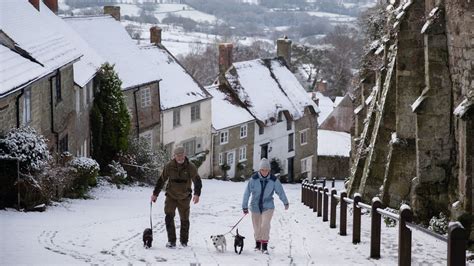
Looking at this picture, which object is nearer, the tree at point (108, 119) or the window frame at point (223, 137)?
the tree at point (108, 119)

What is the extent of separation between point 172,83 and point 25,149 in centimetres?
2604

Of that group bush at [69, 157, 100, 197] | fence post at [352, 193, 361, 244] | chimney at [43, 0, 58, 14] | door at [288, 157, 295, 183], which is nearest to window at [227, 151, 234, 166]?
door at [288, 157, 295, 183]

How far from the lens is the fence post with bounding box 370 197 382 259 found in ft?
37.7

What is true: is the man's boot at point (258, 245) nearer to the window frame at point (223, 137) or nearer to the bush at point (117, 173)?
the bush at point (117, 173)

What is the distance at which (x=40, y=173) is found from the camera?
17.7m

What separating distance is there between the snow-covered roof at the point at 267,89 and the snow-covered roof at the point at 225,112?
86cm

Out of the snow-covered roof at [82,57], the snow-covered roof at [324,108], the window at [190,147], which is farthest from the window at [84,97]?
the snow-covered roof at [324,108]

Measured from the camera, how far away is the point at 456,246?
26.7ft

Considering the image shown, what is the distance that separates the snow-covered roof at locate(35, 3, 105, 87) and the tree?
810mm

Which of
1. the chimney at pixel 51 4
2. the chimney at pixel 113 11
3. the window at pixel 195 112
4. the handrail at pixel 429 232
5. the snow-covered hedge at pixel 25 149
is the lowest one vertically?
the handrail at pixel 429 232

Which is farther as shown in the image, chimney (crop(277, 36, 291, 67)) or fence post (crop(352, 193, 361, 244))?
chimney (crop(277, 36, 291, 67))

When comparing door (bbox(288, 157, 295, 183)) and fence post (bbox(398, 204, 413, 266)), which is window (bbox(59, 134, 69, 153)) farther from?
door (bbox(288, 157, 295, 183))

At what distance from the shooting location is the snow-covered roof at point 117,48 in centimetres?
3725

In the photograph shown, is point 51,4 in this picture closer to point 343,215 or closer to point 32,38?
point 32,38
